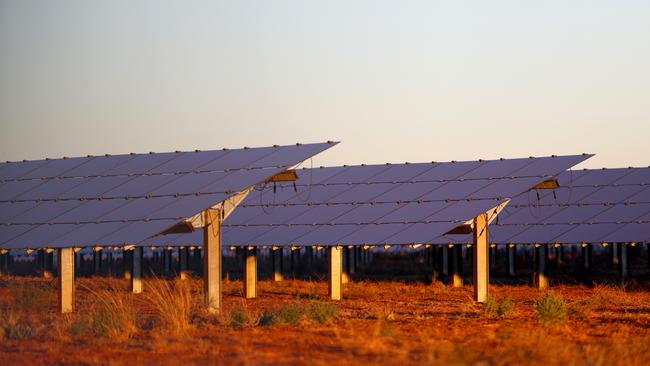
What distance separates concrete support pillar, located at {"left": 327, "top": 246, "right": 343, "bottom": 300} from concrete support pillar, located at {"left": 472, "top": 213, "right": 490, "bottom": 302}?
4512 mm

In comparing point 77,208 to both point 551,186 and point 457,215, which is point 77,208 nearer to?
point 457,215

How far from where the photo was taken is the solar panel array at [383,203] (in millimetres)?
35625

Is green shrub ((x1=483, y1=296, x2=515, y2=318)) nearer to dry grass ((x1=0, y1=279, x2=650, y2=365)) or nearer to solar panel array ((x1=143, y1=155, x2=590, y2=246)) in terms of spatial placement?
dry grass ((x1=0, y1=279, x2=650, y2=365))

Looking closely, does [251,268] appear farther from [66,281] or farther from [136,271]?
[66,281]

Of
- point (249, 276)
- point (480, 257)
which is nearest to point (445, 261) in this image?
point (249, 276)

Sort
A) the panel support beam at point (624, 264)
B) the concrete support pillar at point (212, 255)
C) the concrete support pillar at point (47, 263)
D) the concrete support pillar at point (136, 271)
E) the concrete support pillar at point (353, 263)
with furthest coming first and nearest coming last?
the concrete support pillar at point (353, 263) → the concrete support pillar at point (47, 263) → the panel support beam at point (624, 264) → the concrete support pillar at point (136, 271) → the concrete support pillar at point (212, 255)

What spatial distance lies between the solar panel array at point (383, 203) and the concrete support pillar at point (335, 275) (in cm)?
59

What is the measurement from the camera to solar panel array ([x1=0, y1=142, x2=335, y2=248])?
1168 inches

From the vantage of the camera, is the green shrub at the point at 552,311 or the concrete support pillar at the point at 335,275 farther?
the concrete support pillar at the point at 335,275

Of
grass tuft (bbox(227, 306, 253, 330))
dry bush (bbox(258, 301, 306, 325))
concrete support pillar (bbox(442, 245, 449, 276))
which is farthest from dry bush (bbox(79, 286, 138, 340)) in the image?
concrete support pillar (bbox(442, 245, 449, 276))

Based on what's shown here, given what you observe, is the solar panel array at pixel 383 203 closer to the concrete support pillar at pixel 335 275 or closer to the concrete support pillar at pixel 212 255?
the concrete support pillar at pixel 335 275

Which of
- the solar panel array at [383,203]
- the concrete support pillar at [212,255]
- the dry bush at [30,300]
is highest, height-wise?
the solar panel array at [383,203]

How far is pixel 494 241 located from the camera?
42688mm

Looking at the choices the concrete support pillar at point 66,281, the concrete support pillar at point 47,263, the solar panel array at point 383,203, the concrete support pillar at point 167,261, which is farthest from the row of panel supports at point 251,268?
the concrete support pillar at point 167,261
